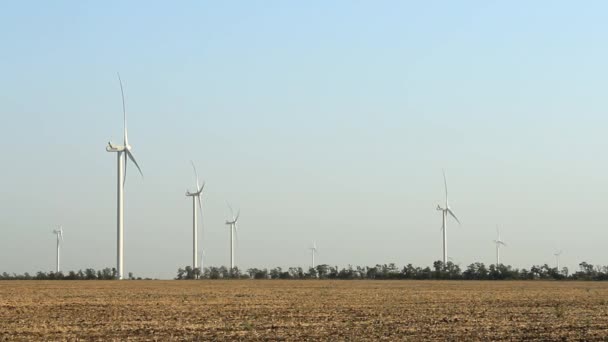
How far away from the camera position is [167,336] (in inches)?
1208

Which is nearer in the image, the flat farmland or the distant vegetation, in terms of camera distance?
the flat farmland

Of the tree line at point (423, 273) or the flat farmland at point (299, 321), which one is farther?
the tree line at point (423, 273)

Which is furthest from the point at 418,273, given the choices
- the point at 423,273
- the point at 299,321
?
the point at 299,321

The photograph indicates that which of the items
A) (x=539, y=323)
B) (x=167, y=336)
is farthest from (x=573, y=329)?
(x=167, y=336)

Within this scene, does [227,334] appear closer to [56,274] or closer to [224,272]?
[56,274]

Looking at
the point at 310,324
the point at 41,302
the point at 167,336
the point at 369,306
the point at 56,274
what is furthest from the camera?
the point at 56,274

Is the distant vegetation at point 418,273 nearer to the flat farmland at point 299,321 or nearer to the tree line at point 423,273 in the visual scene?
the tree line at point 423,273

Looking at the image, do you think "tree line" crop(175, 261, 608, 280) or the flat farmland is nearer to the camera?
the flat farmland

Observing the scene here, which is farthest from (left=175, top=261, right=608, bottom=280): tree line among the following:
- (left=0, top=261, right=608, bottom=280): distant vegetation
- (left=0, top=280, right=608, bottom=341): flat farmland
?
(left=0, top=280, right=608, bottom=341): flat farmland

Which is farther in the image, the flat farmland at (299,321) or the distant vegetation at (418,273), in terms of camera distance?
the distant vegetation at (418,273)

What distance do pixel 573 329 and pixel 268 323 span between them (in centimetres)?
997

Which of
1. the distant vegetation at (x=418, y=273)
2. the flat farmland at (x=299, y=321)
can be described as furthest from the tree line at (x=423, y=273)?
the flat farmland at (x=299, y=321)

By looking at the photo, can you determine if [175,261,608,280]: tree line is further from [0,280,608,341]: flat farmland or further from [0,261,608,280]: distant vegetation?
[0,280,608,341]: flat farmland

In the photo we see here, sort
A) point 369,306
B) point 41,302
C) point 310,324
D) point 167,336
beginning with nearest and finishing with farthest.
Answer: point 167,336, point 310,324, point 369,306, point 41,302
